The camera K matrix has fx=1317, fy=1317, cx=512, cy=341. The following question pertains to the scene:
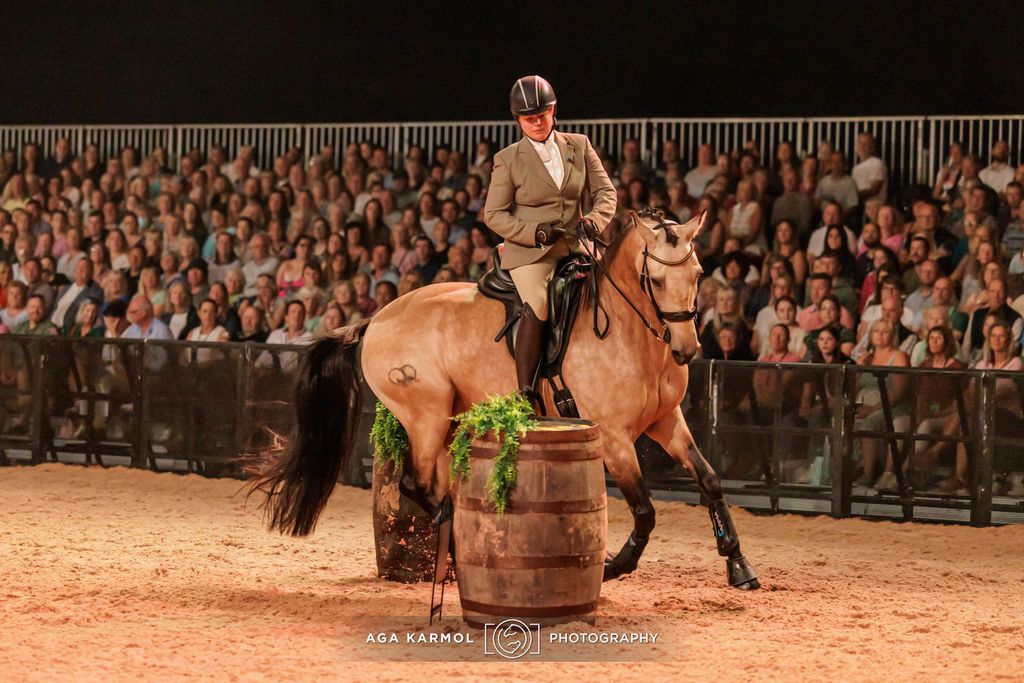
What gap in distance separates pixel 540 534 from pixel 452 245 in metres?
7.62

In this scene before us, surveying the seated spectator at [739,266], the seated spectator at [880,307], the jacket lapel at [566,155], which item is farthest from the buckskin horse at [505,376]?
the seated spectator at [739,266]

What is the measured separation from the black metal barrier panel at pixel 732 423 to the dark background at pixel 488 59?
4.50 m

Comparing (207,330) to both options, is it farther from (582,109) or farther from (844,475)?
(844,475)

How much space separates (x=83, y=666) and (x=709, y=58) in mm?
10177

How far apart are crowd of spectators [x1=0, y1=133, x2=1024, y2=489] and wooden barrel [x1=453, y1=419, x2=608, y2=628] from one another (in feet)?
14.3

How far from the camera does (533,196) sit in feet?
22.4

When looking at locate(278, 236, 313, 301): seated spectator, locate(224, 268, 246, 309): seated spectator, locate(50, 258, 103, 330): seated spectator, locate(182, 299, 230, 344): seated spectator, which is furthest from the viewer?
locate(50, 258, 103, 330): seated spectator

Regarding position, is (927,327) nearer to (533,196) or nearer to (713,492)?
(713,492)

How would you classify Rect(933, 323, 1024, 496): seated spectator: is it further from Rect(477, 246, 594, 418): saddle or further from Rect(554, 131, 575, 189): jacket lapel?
Rect(554, 131, 575, 189): jacket lapel

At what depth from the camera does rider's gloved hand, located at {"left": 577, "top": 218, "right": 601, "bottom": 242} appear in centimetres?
655

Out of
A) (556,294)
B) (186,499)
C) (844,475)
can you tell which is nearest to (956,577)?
(844,475)


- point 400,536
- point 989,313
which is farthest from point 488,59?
point 400,536

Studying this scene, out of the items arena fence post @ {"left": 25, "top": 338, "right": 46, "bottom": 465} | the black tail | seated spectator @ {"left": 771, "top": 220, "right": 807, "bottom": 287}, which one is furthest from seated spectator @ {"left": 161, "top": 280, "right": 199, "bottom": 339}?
the black tail

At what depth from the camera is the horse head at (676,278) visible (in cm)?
634
